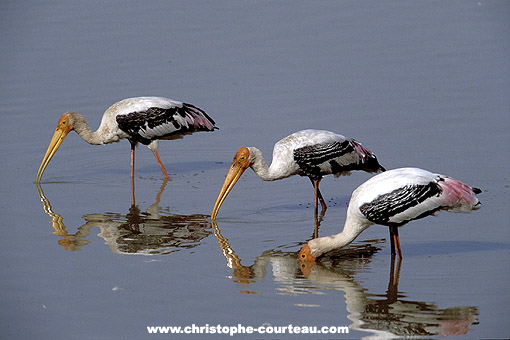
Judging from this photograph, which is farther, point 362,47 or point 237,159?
point 362,47

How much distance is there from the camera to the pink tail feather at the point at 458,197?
852cm

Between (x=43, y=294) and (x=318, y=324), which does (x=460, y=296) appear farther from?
(x=43, y=294)

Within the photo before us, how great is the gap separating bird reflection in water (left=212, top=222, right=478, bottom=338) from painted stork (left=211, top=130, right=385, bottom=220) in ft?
3.16

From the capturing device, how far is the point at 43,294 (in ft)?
26.9

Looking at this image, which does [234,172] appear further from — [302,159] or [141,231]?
[141,231]

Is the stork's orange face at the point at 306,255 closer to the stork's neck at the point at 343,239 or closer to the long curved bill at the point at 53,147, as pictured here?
the stork's neck at the point at 343,239

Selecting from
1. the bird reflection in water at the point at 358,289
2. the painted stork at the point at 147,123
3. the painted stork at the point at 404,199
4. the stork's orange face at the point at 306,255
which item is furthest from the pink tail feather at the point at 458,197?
the painted stork at the point at 147,123

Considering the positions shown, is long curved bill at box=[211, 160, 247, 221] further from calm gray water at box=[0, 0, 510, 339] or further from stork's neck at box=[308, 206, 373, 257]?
stork's neck at box=[308, 206, 373, 257]

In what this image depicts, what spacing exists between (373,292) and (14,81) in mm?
10615

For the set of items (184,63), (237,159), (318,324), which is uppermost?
(184,63)

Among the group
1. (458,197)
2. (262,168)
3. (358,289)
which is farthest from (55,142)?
(458,197)

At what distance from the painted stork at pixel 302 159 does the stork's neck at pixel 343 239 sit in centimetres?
154

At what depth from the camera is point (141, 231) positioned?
10109mm

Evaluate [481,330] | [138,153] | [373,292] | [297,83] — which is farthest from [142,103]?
[481,330]
